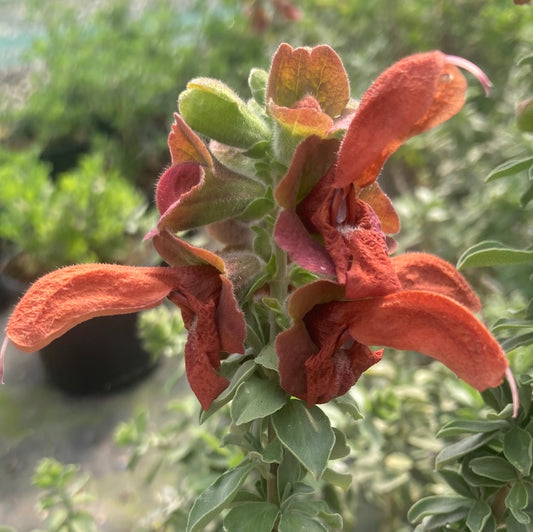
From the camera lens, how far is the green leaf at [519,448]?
0.42 m

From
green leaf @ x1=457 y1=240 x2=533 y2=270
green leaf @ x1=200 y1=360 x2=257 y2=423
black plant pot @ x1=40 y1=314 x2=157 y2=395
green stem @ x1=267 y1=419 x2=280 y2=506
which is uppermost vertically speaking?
green leaf @ x1=200 y1=360 x2=257 y2=423

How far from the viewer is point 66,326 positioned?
0.37 m

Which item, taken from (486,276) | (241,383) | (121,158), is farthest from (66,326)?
(121,158)

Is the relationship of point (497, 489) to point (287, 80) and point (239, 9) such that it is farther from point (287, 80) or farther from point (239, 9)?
point (239, 9)

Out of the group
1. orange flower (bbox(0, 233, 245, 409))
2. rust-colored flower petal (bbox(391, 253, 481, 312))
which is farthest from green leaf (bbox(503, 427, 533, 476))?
orange flower (bbox(0, 233, 245, 409))

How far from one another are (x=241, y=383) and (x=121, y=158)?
7.34 ft

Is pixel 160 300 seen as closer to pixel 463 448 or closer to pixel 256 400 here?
pixel 256 400

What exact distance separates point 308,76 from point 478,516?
1.18ft

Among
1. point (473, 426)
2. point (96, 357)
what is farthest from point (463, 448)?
point (96, 357)

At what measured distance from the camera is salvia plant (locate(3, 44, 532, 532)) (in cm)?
34

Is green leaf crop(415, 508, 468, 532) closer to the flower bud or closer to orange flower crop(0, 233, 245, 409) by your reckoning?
orange flower crop(0, 233, 245, 409)

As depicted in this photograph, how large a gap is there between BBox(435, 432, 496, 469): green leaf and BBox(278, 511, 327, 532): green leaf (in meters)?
0.13

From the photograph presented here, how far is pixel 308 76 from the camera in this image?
39cm

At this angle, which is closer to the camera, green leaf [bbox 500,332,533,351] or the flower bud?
the flower bud
